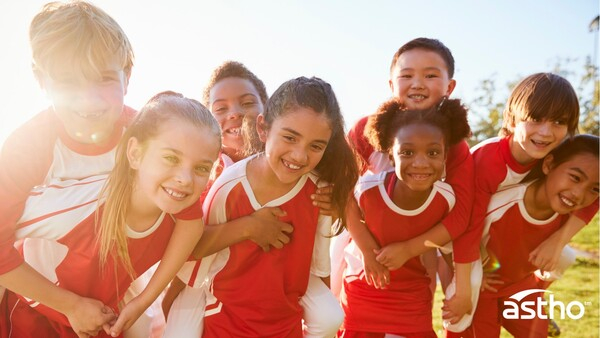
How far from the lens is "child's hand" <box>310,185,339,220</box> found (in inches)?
97.5

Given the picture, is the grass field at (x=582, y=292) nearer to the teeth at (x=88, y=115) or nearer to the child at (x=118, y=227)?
the child at (x=118, y=227)

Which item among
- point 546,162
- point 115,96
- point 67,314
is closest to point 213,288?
point 67,314

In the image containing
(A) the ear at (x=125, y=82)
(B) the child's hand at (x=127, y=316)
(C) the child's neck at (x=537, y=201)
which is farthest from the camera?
(C) the child's neck at (x=537, y=201)

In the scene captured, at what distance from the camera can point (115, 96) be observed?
84.0 inches

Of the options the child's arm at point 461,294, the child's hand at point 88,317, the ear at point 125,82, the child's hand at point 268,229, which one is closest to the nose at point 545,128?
the child's arm at point 461,294

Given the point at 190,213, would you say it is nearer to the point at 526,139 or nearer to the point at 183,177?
the point at 183,177

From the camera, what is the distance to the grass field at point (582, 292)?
4758 millimetres

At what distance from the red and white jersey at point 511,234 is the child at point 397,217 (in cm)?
31

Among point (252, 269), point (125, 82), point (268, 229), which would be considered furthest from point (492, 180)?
point (125, 82)

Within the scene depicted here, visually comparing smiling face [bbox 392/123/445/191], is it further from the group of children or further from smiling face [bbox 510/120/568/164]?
smiling face [bbox 510/120/568/164]

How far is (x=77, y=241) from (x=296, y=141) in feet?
3.44

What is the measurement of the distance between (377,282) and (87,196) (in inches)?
62.9

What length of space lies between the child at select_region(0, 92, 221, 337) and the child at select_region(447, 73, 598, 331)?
1.54 metres

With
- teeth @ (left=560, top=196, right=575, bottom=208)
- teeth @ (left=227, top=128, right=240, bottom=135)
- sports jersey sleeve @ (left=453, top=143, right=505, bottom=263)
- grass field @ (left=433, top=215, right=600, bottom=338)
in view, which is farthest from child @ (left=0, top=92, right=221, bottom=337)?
grass field @ (left=433, top=215, right=600, bottom=338)
